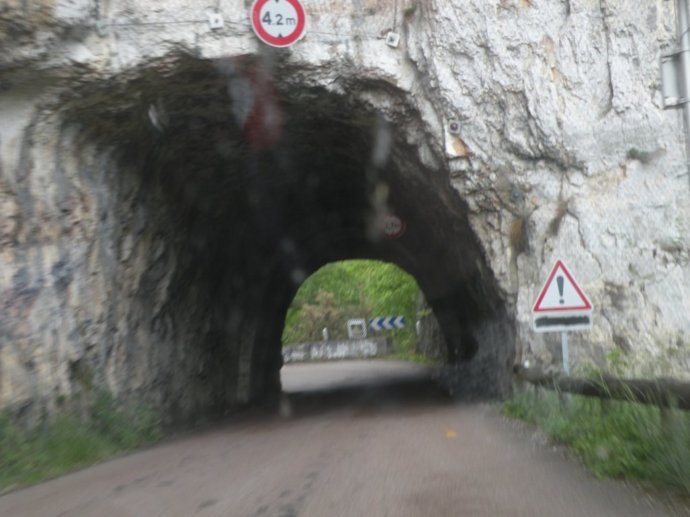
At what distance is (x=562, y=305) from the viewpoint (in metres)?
10.2

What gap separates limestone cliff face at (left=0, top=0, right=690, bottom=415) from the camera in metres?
10.2

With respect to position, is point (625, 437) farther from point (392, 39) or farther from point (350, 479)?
point (392, 39)

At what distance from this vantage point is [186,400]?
15312 millimetres

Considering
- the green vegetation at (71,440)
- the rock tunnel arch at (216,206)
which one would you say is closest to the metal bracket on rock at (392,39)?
the rock tunnel arch at (216,206)

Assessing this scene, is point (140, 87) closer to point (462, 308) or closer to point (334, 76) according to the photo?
point (334, 76)

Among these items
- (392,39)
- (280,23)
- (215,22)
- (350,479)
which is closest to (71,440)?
(350,479)

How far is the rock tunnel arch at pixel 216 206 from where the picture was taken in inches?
442

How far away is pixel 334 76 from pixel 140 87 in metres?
2.70

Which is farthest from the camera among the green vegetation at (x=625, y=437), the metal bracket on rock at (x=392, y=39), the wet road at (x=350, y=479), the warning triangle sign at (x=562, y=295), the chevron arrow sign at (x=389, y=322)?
the chevron arrow sign at (x=389, y=322)

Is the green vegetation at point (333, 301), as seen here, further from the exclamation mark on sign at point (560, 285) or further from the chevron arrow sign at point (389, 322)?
the exclamation mark on sign at point (560, 285)

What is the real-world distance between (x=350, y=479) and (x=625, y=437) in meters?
2.59

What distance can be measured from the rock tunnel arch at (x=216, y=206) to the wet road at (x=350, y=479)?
224 cm

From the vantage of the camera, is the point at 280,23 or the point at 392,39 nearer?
the point at 280,23

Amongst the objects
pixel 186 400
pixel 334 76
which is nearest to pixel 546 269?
pixel 334 76
